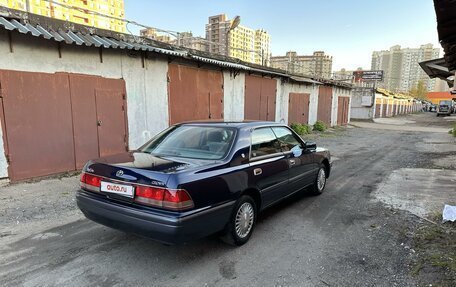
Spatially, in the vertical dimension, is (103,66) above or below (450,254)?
above

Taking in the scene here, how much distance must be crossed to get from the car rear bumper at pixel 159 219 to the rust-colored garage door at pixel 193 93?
6.10 metres

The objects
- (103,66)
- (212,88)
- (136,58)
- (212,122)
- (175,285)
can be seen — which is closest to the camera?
(175,285)

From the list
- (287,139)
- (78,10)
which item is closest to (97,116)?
(78,10)

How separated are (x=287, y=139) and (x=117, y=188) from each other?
2736 millimetres

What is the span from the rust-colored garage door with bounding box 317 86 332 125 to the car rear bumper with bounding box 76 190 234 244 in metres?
18.6

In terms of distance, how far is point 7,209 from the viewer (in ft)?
15.3

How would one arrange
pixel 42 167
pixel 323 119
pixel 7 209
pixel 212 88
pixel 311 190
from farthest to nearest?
pixel 323 119
pixel 212 88
pixel 42 167
pixel 311 190
pixel 7 209

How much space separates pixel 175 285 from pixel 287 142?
8.96 ft

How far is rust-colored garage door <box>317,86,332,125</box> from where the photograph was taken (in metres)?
20.4

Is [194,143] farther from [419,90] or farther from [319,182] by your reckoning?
[419,90]

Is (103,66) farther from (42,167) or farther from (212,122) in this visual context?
(212,122)

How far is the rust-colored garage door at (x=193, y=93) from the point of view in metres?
9.12

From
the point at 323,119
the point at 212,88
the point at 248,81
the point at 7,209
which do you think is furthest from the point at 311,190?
the point at 323,119

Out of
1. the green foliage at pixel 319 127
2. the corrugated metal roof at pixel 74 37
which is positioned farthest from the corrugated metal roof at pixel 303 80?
the corrugated metal roof at pixel 74 37
